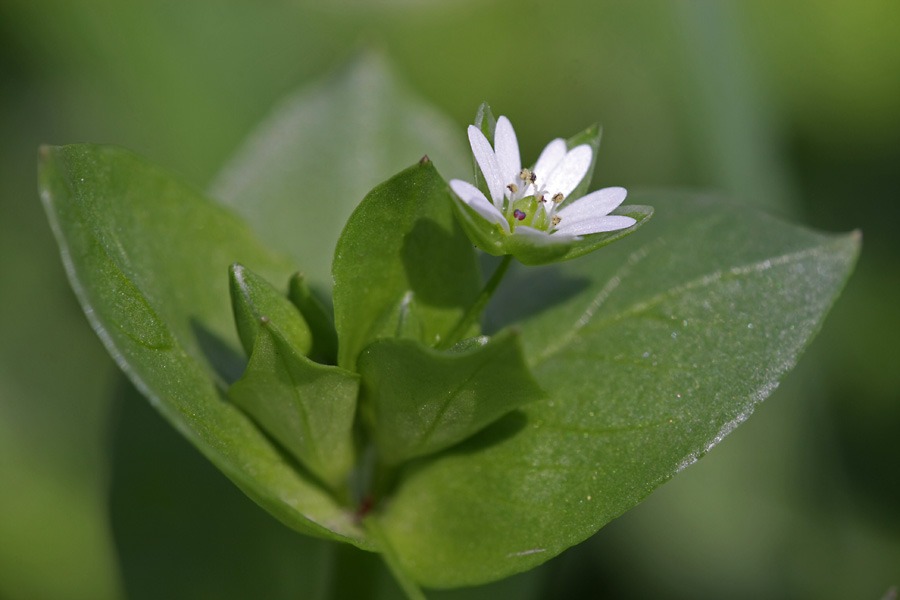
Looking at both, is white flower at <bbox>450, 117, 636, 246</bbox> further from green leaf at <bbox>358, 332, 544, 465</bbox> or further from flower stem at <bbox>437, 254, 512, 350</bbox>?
green leaf at <bbox>358, 332, 544, 465</bbox>

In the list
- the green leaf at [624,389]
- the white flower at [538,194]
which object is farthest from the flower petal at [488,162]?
the green leaf at [624,389]

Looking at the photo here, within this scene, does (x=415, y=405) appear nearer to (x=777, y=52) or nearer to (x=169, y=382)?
(x=169, y=382)

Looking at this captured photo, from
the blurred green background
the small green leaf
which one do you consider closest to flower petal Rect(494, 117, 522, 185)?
the small green leaf

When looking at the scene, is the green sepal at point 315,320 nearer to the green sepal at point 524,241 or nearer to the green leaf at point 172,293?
the green leaf at point 172,293

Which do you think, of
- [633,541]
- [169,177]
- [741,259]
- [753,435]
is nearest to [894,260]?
[753,435]

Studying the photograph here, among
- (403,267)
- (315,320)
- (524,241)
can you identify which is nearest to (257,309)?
(315,320)

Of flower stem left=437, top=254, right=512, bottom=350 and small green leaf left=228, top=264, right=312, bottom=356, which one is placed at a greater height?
small green leaf left=228, top=264, right=312, bottom=356

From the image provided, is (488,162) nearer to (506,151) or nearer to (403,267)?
(506,151)
